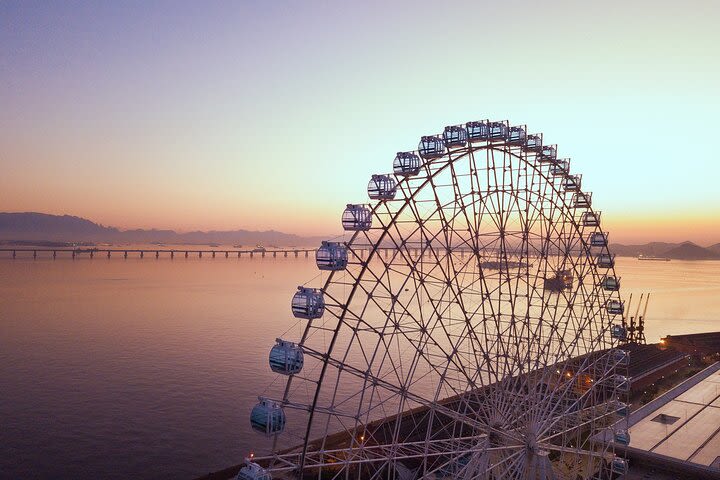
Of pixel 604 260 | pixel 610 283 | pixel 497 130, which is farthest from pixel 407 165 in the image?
pixel 610 283

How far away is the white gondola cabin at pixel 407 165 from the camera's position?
19.0 meters

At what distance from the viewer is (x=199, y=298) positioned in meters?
96.6

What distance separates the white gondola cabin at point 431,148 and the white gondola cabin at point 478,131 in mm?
1465

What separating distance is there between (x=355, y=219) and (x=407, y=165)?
348 centimetres

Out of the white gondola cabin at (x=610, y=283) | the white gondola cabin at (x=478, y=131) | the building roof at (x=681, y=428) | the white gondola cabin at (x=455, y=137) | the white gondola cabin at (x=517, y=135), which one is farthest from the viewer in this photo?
the white gondola cabin at (x=610, y=283)

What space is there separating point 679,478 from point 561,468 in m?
5.93

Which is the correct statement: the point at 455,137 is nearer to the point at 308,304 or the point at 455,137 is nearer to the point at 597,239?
the point at 308,304

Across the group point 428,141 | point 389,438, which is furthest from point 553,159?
point 389,438

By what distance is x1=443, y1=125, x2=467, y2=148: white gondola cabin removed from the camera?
2000 cm

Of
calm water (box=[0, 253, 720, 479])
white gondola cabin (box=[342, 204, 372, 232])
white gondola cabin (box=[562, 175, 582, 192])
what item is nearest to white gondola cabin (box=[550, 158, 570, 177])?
white gondola cabin (box=[562, 175, 582, 192])

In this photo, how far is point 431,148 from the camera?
19609 mm

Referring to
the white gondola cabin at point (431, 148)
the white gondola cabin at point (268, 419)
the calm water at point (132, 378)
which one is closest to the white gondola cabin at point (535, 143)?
the white gondola cabin at point (431, 148)

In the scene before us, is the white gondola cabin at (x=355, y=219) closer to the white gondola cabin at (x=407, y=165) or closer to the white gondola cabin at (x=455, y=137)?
the white gondola cabin at (x=407, y=165)

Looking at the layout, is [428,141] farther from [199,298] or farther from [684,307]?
[684,307]
